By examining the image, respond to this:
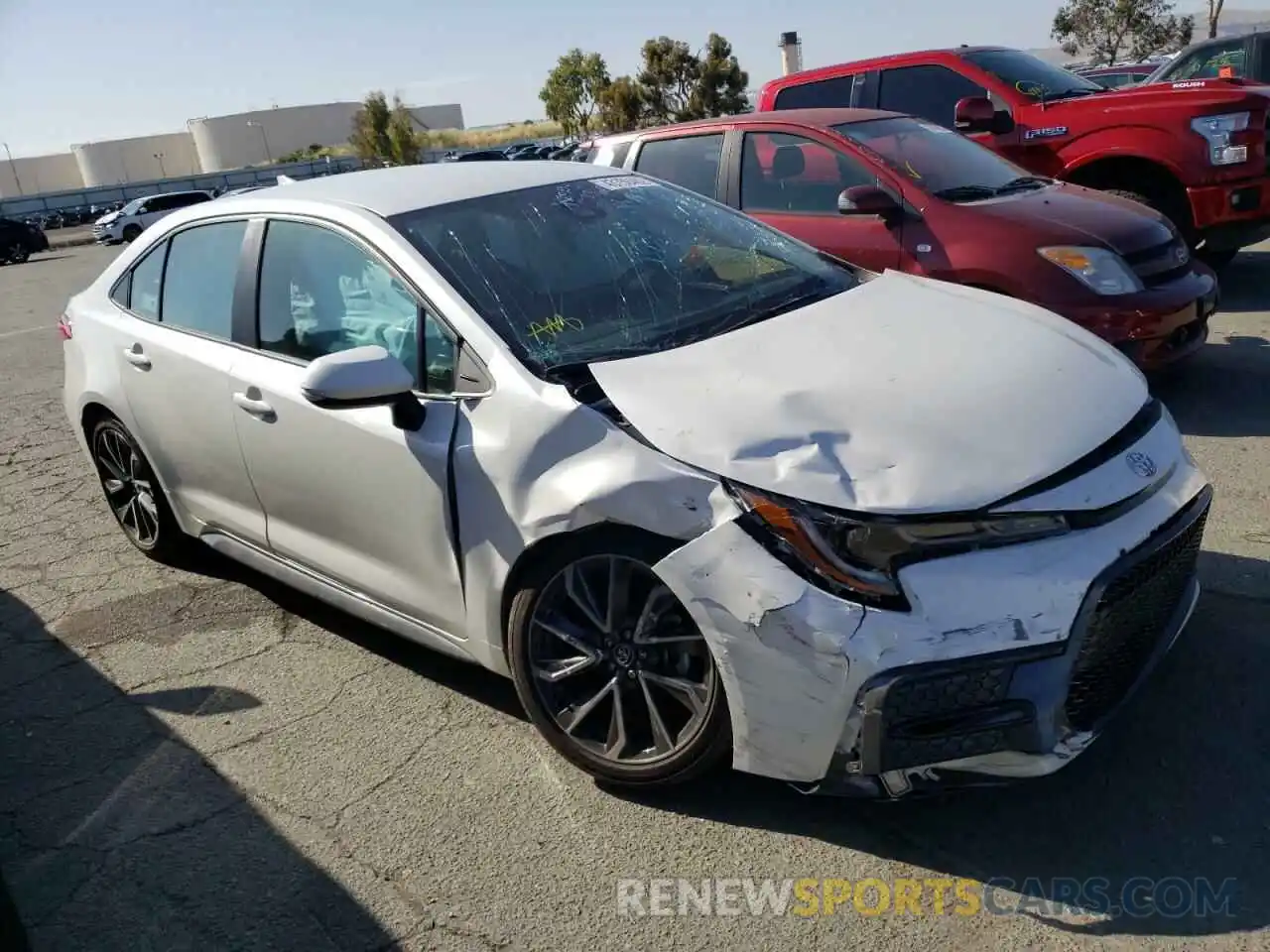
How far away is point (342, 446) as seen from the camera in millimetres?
3277

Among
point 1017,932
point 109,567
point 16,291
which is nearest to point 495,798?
point 1017,932

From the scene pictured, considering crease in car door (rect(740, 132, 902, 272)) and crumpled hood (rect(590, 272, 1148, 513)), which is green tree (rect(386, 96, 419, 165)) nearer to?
crease in car door (rect(740, 132, 902, 272))

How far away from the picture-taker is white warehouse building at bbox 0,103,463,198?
10556cm

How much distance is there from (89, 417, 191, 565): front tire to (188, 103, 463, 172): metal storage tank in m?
109

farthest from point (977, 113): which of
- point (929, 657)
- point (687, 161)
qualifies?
point (929, 657)

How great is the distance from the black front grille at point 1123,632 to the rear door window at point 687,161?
4.51m

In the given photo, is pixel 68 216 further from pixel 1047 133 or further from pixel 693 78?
pixel 1047 133

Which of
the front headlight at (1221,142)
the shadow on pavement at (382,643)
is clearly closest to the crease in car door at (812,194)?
the front headlight at (1221,142)

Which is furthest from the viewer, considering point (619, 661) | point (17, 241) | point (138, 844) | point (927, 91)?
point (17, 241)

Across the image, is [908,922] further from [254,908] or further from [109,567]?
[109,567]

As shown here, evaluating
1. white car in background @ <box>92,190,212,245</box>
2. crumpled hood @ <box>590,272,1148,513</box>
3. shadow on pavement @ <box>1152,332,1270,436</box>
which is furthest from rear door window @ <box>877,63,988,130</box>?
white car in background @ <box>92,190,212,245</box>

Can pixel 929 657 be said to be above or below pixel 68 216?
above

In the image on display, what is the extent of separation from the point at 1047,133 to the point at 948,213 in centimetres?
275

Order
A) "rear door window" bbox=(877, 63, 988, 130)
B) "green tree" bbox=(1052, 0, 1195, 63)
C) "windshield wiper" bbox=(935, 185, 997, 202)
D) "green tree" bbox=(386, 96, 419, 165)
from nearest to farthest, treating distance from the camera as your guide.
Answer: "windshield wiper" bbox=(935, 185, 997, 202) < "rear door window" bbox=(877, 63, 988, 130) < "green tree" bbox=(1052, 0, 1195, 63) < "green tree" bbox=(386, 96, 419, 165)
